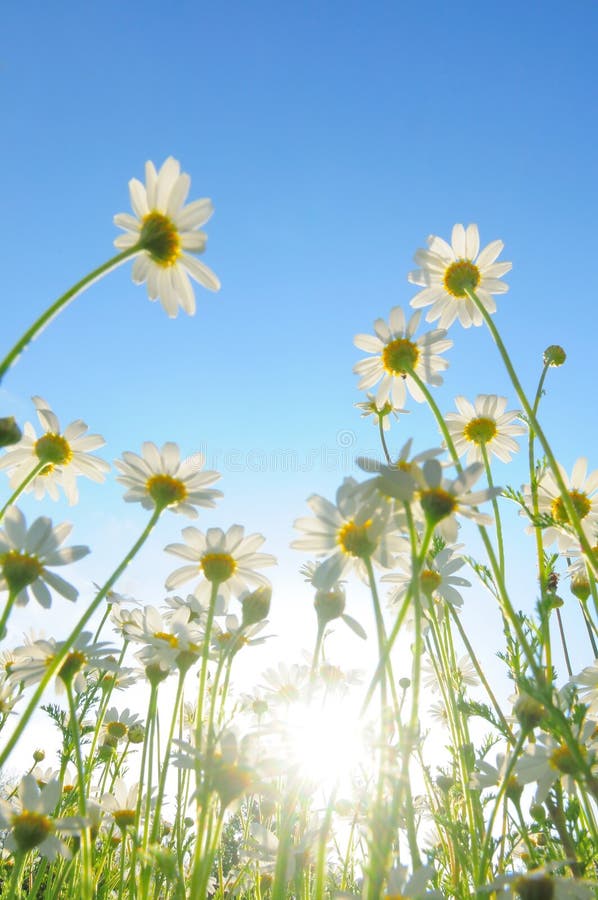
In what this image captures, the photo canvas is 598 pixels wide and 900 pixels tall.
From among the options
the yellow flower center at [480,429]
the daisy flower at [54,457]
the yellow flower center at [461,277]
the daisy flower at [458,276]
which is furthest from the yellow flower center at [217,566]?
the yellow flower center at [461,277]

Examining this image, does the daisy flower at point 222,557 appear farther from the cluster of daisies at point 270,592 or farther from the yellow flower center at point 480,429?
the yellow flower center at point 480,429

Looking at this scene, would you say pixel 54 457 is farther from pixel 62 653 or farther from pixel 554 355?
pixel 554 355

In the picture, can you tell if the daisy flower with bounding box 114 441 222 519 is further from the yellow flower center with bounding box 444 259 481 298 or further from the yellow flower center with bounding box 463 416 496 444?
the yellow flower center with bounding box 444 259 481 298

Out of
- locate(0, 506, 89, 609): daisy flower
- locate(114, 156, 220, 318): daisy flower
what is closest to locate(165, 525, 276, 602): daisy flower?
locate(0, 506, 89, 609): daisy flower

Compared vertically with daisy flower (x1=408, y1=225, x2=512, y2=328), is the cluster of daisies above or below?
below

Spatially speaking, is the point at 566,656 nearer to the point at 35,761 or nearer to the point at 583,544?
the point at 583,544

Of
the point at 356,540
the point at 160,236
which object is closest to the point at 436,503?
the point at 356,540

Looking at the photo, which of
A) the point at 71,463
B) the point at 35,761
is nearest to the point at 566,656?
the point at 71,463

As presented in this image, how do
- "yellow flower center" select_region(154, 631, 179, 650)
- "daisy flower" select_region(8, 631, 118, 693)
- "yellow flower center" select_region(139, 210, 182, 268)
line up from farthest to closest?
"yellow flower center" select_region(154, 631, 179, 650) < "daisy flower" select_region(8, 631, 118, 693) < "yellow flower center" select_region(139, 210, 182, 268)
